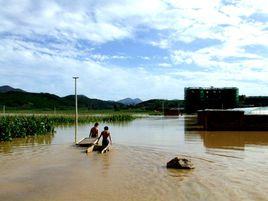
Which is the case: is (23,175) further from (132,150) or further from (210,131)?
(210,131)

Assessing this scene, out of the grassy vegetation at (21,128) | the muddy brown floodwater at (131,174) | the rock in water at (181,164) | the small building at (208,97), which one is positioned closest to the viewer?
the muddy brown floodwater at (131,174)

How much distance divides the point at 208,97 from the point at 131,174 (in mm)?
80328

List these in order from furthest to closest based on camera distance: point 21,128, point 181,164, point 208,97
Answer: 1. point 208,97
2. point 21,128
3. point 181,164

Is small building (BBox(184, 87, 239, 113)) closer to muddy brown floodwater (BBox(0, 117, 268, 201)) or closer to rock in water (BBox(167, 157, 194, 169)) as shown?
muddy brown floodwater (BBox(0, 117, 268, 201))

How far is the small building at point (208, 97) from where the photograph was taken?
3627 inches

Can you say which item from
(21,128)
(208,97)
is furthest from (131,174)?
(208,97)

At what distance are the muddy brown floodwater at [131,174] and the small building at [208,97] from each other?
69.0 metres

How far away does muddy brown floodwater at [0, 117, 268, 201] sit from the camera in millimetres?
12008

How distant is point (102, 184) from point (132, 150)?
29.8 ft

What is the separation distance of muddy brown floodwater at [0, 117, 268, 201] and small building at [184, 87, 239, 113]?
69040mm

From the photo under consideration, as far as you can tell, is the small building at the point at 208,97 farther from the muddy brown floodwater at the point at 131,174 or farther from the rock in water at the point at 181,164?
the rock in water at the point at 181,164

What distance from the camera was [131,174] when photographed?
15.1 m

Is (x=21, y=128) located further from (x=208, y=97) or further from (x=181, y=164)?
(x=208, y=97)

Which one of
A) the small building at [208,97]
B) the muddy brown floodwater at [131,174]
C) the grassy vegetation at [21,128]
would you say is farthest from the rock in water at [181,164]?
the small building at [208,97]
